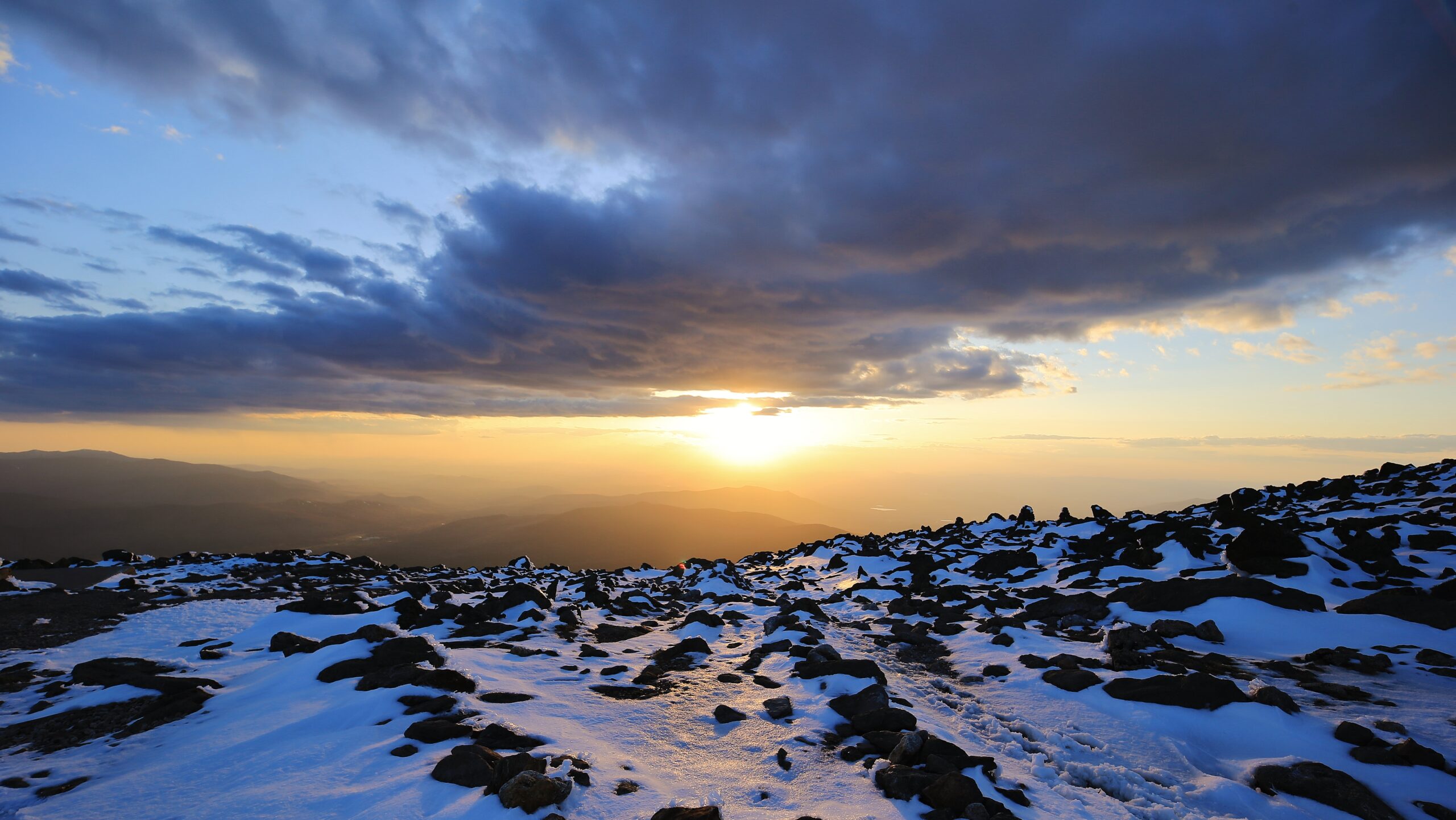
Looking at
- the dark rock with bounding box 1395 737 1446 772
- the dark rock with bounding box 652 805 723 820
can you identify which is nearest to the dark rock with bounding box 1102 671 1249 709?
the dark rock with bounding box 1395 737 1446 772

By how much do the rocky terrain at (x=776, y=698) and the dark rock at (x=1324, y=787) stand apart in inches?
1.3

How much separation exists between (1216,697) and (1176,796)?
3552 millimetres

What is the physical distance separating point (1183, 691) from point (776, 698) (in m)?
8.19

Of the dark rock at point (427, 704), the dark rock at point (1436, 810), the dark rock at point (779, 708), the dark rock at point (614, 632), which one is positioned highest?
the dark rock at point (427, 704)

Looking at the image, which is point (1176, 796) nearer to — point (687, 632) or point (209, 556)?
point (687, 632)

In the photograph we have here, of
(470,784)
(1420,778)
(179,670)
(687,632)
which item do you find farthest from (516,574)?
(1420,778)

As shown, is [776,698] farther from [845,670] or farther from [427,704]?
[427,704]

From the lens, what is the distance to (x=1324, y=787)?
26.2ft

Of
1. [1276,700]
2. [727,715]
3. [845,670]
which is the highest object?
[1276,700]

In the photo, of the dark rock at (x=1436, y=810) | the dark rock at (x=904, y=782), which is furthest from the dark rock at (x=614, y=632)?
the dark rock at (x=1436, y=810)

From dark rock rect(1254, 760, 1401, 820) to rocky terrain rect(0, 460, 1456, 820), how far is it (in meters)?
0.03

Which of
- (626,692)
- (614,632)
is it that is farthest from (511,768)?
(614,632)

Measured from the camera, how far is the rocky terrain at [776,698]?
24.6 feet

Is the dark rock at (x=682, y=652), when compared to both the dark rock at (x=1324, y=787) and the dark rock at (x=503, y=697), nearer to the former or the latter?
the dark rock at (x=503, y=697)
